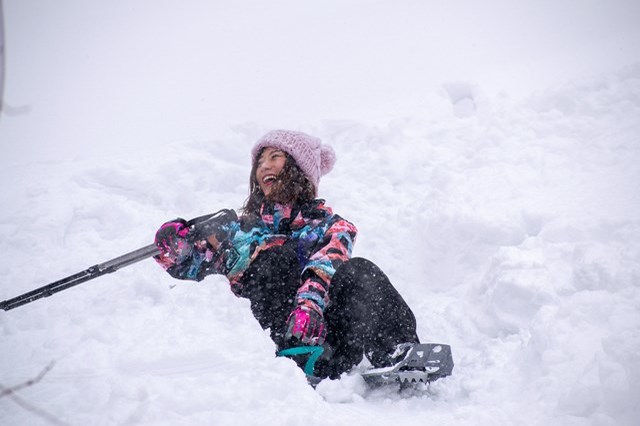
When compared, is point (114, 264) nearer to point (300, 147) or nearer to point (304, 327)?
point (304, 327)

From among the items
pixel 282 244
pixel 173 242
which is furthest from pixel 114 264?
pixel 282 244

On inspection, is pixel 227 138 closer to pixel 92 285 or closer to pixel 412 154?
pixel 412 154

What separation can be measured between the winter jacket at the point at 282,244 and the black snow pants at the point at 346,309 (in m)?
0.10

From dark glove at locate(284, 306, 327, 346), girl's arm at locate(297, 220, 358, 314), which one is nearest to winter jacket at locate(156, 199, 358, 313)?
girl's arm at locate(297, 220, 358, 314)

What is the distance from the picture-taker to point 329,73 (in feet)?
26.1

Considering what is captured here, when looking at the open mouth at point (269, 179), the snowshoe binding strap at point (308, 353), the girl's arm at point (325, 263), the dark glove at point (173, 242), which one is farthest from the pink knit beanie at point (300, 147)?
the snowshoe binding strap at point (308, 353)

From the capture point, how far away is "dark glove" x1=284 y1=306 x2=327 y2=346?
7.66 ft

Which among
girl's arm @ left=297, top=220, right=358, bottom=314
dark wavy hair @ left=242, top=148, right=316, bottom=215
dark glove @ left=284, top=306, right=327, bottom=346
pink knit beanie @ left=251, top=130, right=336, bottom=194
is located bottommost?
dark glove @ left=284, top=306, right=327, bottom=346

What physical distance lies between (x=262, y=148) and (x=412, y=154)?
2496mm

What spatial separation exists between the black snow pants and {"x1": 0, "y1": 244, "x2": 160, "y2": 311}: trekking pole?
2.27ft

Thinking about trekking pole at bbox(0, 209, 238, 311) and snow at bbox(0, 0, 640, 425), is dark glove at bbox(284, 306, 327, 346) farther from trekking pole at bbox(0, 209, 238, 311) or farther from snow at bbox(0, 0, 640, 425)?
trekking pole at bbox(0, 209, 238, 311)

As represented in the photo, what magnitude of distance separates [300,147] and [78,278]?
1703mm

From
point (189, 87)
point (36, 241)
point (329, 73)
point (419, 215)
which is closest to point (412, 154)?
point (419, 215)

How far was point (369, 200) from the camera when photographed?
4672 mm
